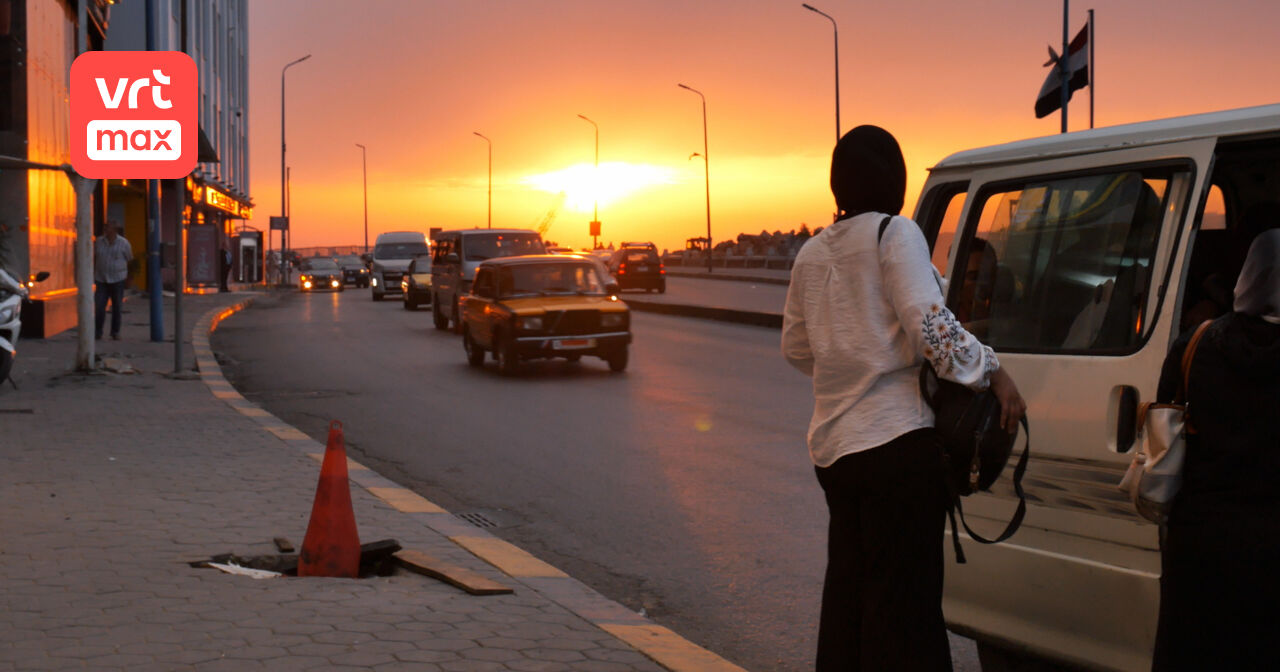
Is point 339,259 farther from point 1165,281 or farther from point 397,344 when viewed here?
point 1165,281

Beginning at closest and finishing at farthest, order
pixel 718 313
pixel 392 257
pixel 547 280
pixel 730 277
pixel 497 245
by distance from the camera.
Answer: pixel 547 280 → pixel 497 245 → pixel 718 313 → pixel 392 257 → pixel 730 277

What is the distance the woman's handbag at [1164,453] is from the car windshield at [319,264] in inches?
2210

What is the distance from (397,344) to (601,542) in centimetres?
1625

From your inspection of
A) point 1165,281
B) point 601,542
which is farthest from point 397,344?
point 1165,281

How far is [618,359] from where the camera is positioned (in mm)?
17641

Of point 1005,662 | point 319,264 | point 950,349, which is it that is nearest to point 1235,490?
point 950,349

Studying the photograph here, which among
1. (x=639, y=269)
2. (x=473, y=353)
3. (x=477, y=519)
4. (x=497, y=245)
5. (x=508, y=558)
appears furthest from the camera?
(x=639, y=269)

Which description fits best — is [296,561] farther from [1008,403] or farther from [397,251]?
[397,251]

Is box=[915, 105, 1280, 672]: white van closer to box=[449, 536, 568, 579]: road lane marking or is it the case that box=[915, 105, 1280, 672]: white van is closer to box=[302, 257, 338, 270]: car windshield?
box=[449, 536, 568, 579]: road lane marking

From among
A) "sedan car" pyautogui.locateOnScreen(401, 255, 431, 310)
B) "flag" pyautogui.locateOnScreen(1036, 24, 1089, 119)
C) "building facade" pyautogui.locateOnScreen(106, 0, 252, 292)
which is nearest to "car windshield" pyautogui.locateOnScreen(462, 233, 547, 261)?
"building facade" pyautogui.locateOnScreen(106, 0, 252, 292)

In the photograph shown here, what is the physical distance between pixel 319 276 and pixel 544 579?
172ft

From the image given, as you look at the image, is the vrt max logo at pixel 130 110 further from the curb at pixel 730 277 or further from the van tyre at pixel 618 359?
the curb at pixel 730 277

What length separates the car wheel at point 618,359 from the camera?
57.7ft

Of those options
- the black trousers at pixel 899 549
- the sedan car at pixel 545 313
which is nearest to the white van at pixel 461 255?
the sedan car at pixel 545 313
